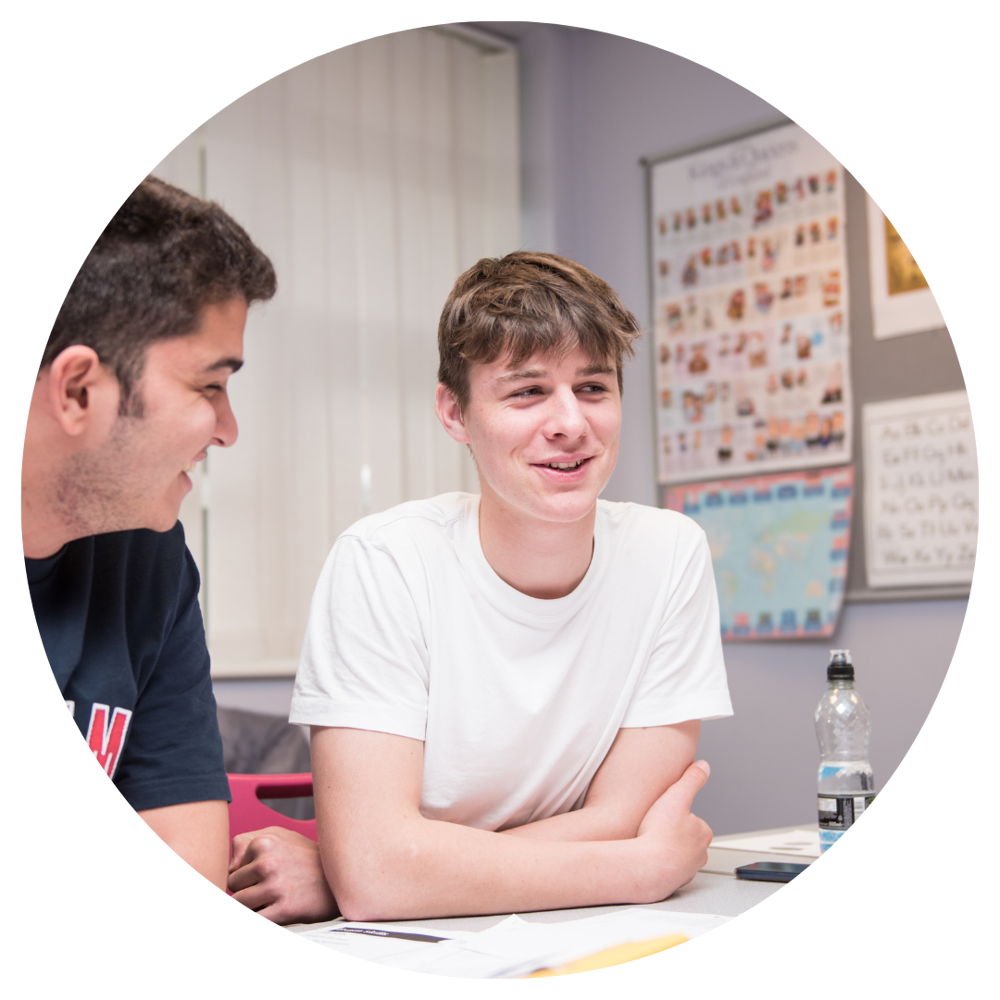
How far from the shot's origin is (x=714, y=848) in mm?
1346

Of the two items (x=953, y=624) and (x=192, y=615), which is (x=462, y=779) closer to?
(x=192, y=615)

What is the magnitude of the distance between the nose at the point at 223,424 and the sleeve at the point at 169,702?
190 mm

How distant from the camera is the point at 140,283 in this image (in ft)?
2.39

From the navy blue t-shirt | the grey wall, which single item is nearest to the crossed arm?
the navy blue t-shirt

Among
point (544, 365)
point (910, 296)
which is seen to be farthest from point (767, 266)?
point (544, 365)

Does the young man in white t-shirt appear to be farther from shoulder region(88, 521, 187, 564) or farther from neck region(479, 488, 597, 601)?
shoulder region(88, 521, 187, 564)

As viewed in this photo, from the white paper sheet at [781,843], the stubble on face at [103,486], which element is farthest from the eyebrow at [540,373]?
the white paper sheet at [781,843]

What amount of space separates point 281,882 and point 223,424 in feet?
1.56

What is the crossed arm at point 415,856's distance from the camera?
96 cm

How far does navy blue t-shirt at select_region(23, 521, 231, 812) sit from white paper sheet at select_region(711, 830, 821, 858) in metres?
0.69

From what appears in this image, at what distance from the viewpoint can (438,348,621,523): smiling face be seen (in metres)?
1.11

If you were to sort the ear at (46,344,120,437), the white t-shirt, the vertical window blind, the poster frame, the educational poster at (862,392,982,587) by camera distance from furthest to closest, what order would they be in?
the poster frame → the vertical window blind → the educational poster at (862,392,982,587) → the white t-shirt → the ear at (46,344,120,437)

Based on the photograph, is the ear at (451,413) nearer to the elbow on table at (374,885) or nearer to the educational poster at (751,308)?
the elbow on table at (374,885)

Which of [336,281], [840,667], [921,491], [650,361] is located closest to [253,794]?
[840,667]
